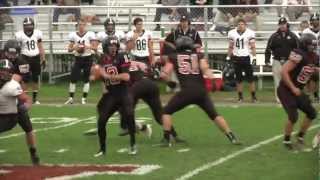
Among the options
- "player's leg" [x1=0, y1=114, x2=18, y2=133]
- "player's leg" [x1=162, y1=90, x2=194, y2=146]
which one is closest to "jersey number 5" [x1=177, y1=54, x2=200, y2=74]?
"player's leg" [x1=162, y1=90, x2=194, y2=146]

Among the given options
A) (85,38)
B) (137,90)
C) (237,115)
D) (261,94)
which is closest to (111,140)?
(137,90)

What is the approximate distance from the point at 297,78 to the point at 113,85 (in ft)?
8.42

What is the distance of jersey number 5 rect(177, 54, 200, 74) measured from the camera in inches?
460

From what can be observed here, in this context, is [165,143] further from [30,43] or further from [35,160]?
[30,43]

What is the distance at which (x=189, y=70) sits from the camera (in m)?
11.7

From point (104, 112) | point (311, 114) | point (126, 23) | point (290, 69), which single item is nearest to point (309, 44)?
point (290, 69)

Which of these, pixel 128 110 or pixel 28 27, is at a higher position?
pixel 28 27

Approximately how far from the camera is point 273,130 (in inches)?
537

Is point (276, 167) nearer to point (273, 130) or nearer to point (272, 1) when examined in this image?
point (273, 130)

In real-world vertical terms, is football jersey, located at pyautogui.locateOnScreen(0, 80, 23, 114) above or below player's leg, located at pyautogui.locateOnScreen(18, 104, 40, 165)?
above

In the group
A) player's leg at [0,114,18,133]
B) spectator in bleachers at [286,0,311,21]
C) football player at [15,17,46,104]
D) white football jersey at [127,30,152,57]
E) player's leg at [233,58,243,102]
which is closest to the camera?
player's leg at [0,114,18,133]

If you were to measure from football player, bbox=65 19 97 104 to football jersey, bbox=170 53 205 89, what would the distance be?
7.06m

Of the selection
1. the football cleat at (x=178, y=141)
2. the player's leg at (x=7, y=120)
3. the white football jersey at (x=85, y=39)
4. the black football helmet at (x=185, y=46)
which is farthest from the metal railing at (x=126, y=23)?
the player's leg at (x=7, y=120)

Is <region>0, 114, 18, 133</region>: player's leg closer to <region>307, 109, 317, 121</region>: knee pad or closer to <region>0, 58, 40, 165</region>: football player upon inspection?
<region>0, 58, 40, 165</region>: football player
